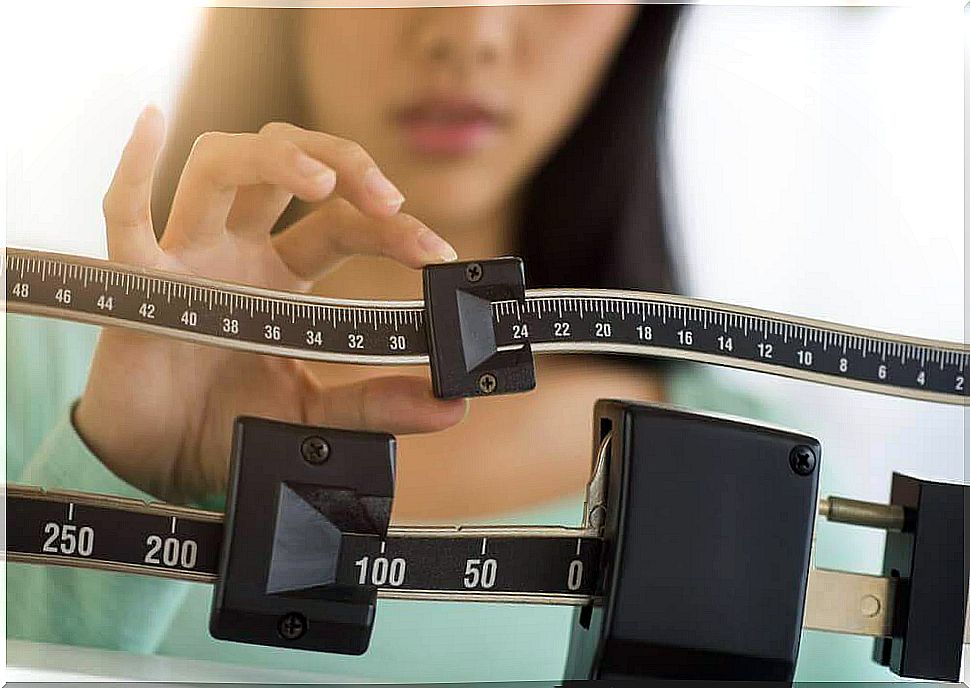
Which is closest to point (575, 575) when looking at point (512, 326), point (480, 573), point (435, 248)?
point (480, 573)

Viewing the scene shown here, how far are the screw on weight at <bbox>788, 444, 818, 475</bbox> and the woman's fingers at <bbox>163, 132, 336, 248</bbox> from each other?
1.10 feet

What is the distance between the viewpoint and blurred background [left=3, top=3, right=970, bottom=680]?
30.6 inches

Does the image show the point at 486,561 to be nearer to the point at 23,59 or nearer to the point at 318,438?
the point at 318,438

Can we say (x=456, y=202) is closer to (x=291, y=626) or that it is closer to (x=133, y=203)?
(x=133, y=203)

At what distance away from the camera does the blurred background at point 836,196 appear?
2.55 feet

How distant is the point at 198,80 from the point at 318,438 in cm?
32

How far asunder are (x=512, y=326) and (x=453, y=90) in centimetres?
21

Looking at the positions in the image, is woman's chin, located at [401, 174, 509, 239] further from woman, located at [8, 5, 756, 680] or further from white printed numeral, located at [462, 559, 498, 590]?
white printed numeral, located at [462, 559, 498, 590]

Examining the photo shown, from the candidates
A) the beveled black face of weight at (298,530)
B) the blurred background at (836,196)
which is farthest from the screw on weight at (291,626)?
the blurred background at (836,196)

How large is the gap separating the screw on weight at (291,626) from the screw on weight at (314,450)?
0.08m

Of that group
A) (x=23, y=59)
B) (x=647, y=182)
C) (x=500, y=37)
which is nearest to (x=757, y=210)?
(x=647, y=182)

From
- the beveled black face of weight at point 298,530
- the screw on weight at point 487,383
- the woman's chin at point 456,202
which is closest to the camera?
the beveled black face of weight at point 298,530

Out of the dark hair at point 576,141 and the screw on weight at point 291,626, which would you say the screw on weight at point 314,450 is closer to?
the screw on weight at point 291,626

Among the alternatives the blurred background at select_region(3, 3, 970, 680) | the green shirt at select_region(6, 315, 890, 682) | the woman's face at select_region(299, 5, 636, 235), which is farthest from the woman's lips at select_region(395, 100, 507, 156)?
the green shirt at select_region(6, 315, 890, 682)
